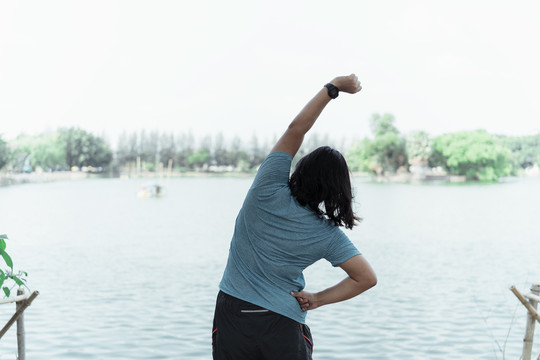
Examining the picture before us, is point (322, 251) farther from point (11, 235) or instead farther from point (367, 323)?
point (11, 235)

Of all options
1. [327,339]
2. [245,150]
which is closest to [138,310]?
[327,339]

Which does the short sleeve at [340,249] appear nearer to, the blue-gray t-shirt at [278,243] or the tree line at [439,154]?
the blue-gray t-shirt at [278,243]

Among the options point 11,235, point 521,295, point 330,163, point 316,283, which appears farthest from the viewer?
point 11,235

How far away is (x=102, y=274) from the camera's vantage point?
1286cm

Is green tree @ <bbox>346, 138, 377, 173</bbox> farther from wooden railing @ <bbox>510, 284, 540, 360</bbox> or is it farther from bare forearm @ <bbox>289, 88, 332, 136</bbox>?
bare forearm @ <bbox>289, 88, 332, 136</bbox>

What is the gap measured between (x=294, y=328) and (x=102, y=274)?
1178cm

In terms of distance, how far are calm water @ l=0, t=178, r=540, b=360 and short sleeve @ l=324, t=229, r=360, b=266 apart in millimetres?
179

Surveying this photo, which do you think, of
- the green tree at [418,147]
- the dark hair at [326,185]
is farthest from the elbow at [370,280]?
the green tree at [418,147]

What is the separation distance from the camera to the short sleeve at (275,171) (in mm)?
1560

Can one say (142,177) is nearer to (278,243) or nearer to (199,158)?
(199,158)

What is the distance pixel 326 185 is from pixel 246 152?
91848 millimetres

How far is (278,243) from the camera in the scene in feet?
5.11

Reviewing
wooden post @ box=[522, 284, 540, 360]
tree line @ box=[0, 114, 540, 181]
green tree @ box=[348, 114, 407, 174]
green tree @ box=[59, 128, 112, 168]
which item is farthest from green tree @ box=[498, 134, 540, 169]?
wooden post @ box=[522, 284, 540, 360]

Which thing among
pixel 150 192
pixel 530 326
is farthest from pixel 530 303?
pixel 150 192
